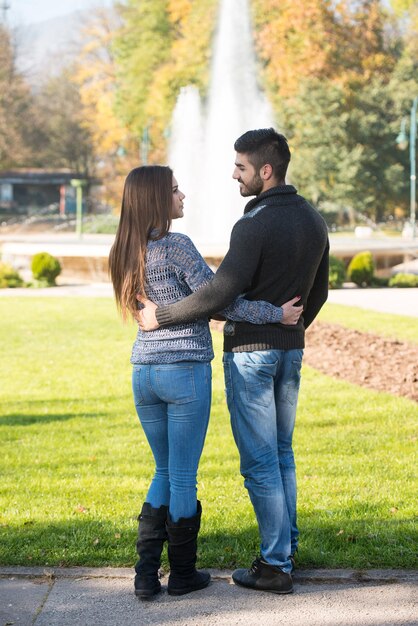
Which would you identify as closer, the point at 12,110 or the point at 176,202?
the point at 176,202

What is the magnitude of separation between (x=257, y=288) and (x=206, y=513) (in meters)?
1.76

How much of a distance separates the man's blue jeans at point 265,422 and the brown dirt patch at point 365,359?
5.12 meters

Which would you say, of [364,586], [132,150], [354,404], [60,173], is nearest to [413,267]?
[354,404]

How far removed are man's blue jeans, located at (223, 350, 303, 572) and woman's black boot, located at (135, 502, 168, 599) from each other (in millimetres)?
394

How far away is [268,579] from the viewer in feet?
13.2

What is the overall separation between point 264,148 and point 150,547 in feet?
5.44

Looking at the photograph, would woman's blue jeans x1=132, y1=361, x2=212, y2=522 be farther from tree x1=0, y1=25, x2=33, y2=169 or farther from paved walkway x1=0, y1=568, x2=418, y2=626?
tree x1=0, y1=25, x2=33, y2=169

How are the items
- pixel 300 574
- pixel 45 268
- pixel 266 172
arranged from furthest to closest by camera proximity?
pixel 45 268 < pixel 300 574 < pixel 266 172

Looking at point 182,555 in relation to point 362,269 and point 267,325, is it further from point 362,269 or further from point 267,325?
point 362,269

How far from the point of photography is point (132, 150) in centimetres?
6419

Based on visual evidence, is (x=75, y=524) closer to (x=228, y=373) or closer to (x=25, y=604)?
(x=25, y=604)

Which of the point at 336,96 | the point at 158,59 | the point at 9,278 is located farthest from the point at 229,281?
the point at 158,59

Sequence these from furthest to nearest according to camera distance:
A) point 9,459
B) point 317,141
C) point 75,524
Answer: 1. point 317,141
2. point 9,459
3. point 75,524

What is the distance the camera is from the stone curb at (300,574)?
4180 mm
